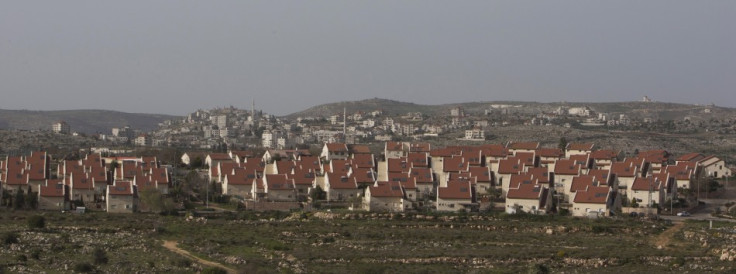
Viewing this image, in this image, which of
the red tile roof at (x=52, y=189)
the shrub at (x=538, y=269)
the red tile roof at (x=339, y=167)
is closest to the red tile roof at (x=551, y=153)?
the red tile roof at (x=339, y=167)

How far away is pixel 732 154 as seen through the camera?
109m

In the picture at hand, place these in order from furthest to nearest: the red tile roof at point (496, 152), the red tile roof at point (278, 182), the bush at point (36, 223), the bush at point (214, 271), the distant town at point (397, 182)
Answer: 1. the red tile roof at point (496, 152)
2. the red tile roof at point (278, 182)
3. the distant town at point (397, 182)
4. the bush at point (36, 223)
5. the bush at point (214, 271)

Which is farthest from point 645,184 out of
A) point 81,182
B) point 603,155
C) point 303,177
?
point 81,182

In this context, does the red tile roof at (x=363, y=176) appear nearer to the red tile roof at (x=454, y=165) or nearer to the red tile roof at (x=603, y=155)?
the red tile roof at (x=454, y=165)

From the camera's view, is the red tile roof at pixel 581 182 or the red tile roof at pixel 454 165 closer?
the red tile roof at pixel 581 182

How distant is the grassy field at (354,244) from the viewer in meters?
36.7

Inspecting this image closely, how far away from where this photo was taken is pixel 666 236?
47438 millimetres

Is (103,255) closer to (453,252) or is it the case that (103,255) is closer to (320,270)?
(320,270)

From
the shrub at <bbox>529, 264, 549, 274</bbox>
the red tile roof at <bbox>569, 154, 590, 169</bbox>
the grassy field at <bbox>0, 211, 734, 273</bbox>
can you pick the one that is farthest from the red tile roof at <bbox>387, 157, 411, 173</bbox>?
the shrub at <bbox>529, 264, 549, 274</bbox>

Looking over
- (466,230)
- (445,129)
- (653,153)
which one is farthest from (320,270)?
(445,129)

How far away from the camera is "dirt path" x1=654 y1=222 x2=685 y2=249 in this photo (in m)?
44.9

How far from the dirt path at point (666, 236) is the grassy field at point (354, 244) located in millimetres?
352

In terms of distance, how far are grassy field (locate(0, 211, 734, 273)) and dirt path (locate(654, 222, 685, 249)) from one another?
1.16 ft

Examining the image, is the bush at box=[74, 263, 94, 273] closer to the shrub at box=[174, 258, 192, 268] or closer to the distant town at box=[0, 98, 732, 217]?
the shrub at box=[174, 258, 192, 268]
